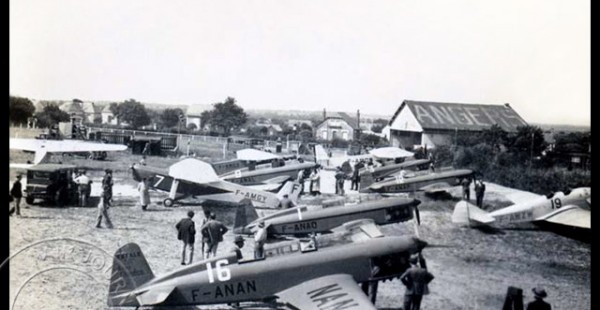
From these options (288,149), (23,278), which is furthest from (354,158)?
(23,278)

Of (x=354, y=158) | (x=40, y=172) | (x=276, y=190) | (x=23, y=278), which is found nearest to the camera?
(x=23, y=278)

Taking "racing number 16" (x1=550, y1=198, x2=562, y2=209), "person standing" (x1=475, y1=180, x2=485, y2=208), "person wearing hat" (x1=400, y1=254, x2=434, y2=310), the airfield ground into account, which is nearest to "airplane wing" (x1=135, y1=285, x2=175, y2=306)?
the airfield ground

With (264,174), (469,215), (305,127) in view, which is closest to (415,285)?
(469,215)

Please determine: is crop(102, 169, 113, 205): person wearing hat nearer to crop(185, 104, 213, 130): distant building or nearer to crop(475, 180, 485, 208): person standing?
crop(185, 104, 213, 130): distant building

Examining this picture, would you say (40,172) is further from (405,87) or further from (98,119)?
(405,87)

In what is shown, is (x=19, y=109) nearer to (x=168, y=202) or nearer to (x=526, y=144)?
(x=168, y=202)
